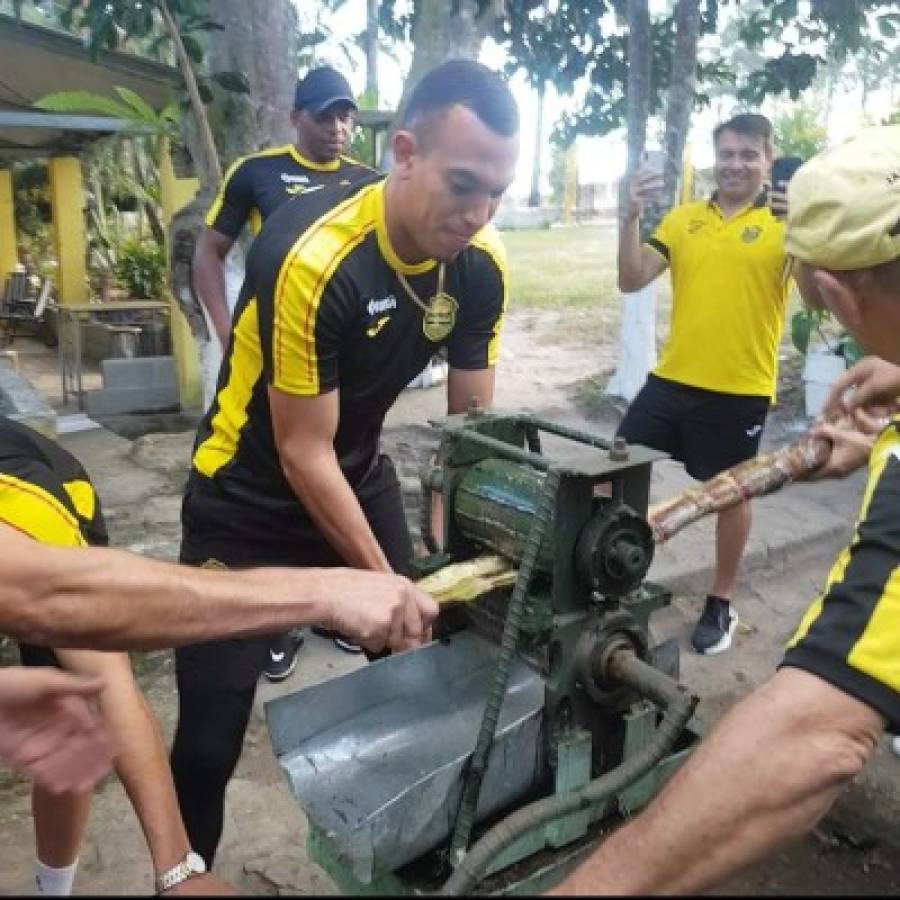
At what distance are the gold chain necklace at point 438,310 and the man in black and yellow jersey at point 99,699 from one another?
0.90 m

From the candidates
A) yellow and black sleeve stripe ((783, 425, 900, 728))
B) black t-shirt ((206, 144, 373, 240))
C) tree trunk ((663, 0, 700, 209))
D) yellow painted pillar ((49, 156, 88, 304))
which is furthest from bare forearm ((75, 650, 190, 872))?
yellow painted pillar ((49, 156, 88, 304))

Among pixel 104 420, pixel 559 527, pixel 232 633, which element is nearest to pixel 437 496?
pixel 559 527

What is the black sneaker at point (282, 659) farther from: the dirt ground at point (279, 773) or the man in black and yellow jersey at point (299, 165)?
the man in black and yellow jersey at point (299, 165)

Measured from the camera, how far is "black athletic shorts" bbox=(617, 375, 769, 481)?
393 cm

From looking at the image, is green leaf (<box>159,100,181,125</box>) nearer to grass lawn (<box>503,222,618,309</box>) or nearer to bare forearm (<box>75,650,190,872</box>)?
bare forearm (<box>75,650,190,872</box>)

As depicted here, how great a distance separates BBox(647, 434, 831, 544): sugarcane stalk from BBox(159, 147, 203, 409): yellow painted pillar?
19.7 feet

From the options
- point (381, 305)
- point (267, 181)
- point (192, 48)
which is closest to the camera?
point (381, 305)

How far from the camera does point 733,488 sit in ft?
6.81

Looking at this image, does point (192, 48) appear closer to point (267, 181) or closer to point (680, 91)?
point (267, 181)

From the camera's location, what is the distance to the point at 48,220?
15.1 meters

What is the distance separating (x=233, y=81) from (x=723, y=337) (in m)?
2.91

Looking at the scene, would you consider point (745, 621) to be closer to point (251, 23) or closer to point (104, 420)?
point (251, 23)

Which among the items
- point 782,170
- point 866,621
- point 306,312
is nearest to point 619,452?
point 866,621

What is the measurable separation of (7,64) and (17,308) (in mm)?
4989
